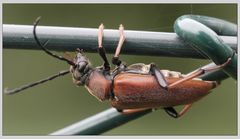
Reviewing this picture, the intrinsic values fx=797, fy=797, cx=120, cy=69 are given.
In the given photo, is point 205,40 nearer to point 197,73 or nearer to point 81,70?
point 197,73

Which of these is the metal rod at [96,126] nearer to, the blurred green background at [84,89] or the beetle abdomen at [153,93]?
the beetle abdomen at [153,93]

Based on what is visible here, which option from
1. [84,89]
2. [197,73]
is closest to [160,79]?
[197,73]

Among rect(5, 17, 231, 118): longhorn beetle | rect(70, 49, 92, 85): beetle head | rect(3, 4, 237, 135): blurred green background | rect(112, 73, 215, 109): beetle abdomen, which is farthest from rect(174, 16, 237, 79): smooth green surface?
rect(3, 4, 237, 135): blurred green background

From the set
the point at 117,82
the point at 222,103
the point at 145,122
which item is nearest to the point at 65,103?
the point at 145,122

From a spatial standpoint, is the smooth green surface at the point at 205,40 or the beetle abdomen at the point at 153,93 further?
the beetle abdomen at the point at 153,93

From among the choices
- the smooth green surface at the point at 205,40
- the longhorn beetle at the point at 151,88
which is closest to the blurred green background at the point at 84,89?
the longhorn beetle at the point at 151,88

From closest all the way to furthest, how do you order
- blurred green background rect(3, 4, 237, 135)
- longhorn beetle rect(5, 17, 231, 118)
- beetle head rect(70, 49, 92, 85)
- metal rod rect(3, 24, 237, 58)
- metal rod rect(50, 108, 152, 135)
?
metal rod rect(3, 24, 237, 58), metal rod rect(50, 108, 152, 135), longhorn beetle rect(5, 17, 231, 118), beetle head rect(70, 49, 92, 85), blurred green background rect(3, 4, 237, 135)

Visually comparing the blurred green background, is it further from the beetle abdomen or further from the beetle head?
the beetle abdomen
